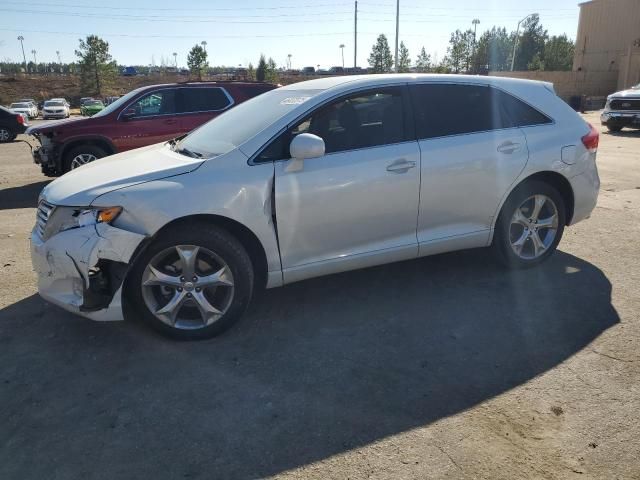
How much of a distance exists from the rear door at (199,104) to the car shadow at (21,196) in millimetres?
2697

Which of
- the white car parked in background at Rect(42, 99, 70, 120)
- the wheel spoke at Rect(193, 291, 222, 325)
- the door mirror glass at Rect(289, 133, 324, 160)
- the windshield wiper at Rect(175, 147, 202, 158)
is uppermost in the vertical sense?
the door mirror glass at Rect(289, 133, 324, 160)

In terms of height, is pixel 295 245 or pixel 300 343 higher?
pixel 295 245

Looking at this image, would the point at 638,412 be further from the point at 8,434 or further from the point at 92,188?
the point at 92,188

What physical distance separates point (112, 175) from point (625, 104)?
17.2 metres

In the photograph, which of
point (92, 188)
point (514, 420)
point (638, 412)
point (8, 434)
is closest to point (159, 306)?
point (92, 188)

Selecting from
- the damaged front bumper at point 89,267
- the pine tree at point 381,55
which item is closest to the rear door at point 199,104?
the damaged front bumper at point 89,267

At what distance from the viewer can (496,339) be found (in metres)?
3.57

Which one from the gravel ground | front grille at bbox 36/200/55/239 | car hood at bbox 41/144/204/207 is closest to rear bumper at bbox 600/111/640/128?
the gravel ground

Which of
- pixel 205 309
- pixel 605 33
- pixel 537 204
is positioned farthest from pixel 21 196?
pixel 605 33

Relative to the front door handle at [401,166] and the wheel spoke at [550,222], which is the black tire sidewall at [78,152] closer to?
the front door handle at [401,166]

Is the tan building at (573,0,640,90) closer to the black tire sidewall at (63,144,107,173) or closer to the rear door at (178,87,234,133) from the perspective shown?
the rear door at (178,87,234,133)

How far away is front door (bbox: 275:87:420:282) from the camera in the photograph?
3.69 meters

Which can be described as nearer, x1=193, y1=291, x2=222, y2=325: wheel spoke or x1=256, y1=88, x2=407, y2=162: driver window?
x1=193, y1=291, x2=222, y2=325: wheel spoke

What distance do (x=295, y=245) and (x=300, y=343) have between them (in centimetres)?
69
